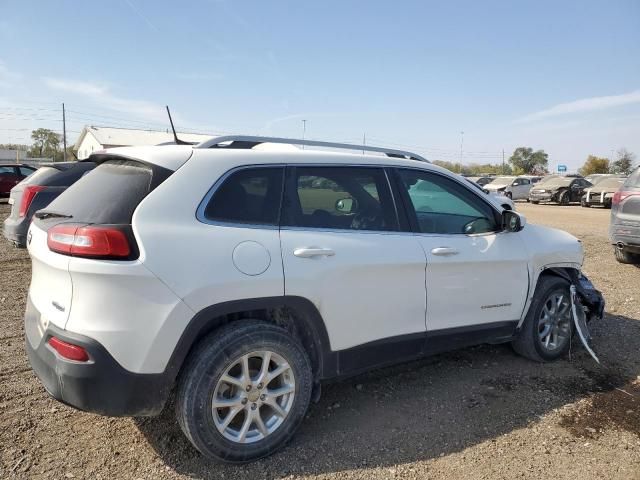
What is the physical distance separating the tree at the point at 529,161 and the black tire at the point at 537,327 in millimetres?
93522

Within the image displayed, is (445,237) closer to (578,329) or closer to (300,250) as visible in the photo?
(300,250)

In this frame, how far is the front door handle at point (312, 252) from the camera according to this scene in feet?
9.29

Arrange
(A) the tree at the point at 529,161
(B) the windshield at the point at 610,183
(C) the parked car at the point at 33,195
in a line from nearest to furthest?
(C) the parked car at the point at 33,195 < (B) the windshield at the point at 610,183 < (A) the tree at the point at 529,161

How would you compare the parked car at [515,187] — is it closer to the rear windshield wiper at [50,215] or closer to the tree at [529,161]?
the rear windshield wiper at [50,215]

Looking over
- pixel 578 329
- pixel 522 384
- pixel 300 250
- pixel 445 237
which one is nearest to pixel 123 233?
pixel 300 250

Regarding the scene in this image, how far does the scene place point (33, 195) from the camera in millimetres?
6945

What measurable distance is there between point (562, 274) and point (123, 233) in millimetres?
3769

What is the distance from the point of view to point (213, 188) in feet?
8.97

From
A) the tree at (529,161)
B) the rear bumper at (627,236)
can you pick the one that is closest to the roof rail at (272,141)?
the rear bumper at (627,236)

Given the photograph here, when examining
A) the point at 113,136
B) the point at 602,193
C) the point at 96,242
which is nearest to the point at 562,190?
the point at 602,193

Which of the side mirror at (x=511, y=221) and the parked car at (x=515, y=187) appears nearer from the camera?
the side mirror at (x=511, y=221)

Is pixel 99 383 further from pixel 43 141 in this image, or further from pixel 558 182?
pixel 43 141

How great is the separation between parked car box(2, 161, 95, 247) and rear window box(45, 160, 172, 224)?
165 inches

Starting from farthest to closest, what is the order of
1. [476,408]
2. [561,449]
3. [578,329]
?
1. [578,329]
2. [476,408]
3. [561,449]
